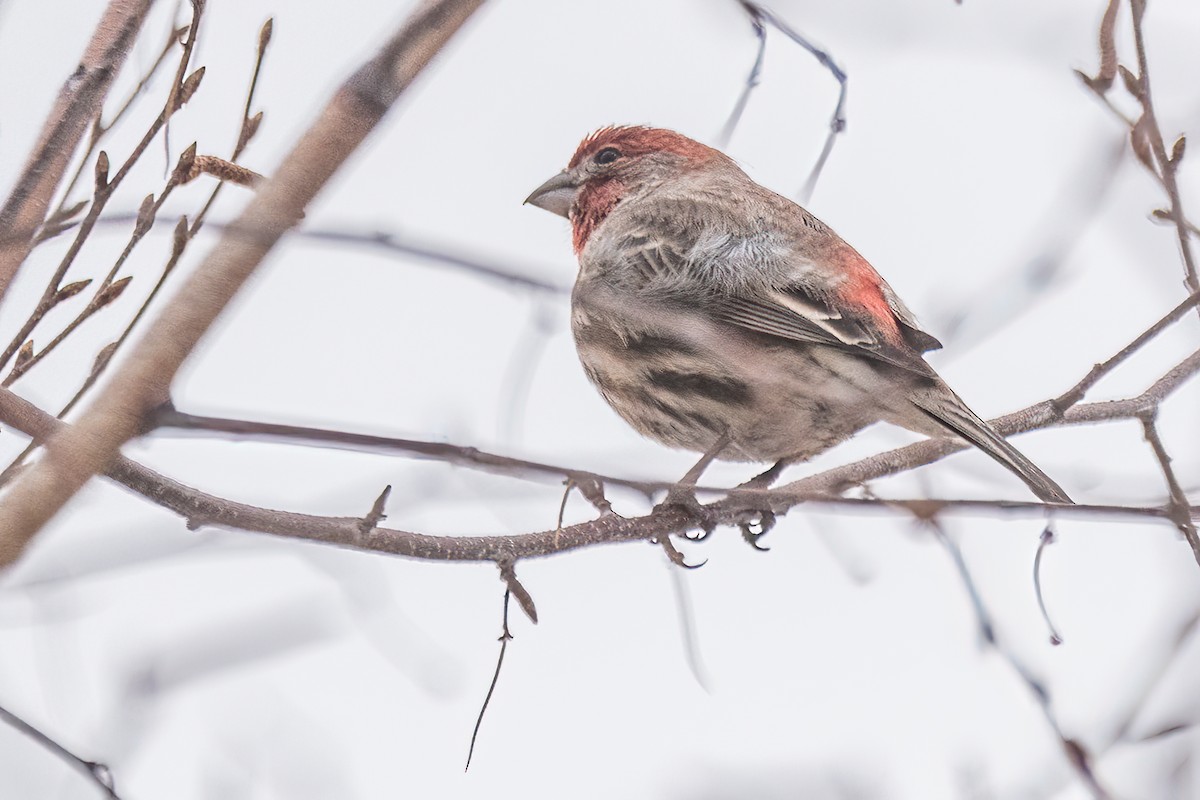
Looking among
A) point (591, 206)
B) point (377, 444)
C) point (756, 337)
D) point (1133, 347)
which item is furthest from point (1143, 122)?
point (591, 206)

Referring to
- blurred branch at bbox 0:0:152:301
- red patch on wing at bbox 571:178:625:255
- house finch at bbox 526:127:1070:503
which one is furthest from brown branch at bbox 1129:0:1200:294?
red patch on wing at bbox 571:178:625:255

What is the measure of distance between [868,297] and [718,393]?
0.86m

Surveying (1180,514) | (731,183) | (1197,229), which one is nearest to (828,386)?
(1197,229)

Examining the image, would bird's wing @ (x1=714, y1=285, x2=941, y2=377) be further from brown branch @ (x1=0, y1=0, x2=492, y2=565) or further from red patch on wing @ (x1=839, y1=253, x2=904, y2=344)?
brown branch @ (x1=0, y1=0, x2=492, y2=565)

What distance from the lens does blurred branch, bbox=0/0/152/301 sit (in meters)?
2.75

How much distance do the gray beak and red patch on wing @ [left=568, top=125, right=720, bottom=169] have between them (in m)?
0.14

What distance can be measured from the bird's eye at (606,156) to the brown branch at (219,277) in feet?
19.2

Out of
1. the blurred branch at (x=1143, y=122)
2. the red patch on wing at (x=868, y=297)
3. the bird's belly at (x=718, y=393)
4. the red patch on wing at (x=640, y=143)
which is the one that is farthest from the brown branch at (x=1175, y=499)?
the red patch on wing at (x=640, y=143)

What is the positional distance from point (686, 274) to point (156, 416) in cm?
399

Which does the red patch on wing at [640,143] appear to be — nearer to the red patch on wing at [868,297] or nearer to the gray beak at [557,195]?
the gray beak at [557,195]

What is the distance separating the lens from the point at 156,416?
2037mm

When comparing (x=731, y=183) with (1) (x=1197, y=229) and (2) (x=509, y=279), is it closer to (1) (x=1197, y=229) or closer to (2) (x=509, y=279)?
(1) (x=1197, y=229)

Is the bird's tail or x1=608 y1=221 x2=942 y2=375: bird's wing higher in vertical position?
x1=608 y1=221 x2=942 y2=375: bird's wing

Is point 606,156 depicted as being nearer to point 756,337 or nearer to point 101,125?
point 756,337
